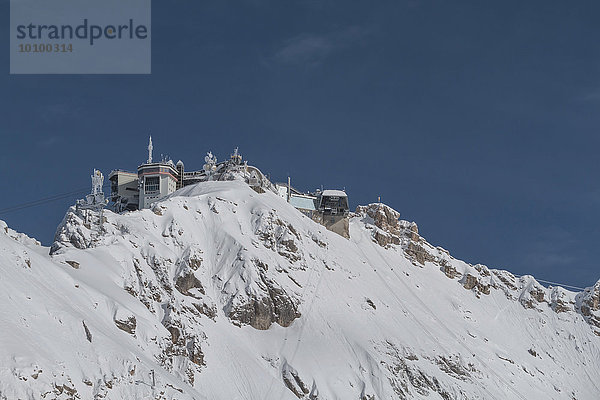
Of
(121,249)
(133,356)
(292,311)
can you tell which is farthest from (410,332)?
(133,356)

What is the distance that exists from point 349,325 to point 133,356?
54.5m

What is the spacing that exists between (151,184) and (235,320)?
196 ft

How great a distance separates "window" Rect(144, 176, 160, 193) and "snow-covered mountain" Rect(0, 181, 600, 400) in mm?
11727

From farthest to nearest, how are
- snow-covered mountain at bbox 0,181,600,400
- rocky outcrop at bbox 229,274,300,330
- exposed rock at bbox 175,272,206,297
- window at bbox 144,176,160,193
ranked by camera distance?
1. window at bbox 144,176,160,193
2. rocky outcrop at bbox 229,274,300,330
3. exposed rock at bbox 175,272,206,297
4. snow-covered mountain at bbox 0,181,600,400

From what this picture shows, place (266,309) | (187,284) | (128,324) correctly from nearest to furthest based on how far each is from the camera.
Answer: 1. (128,324)
2. (187,284)
3. (266,309)

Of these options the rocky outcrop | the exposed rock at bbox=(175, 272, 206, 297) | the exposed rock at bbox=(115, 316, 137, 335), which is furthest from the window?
the exposed rock at bbox=(115, 316, 137, 335)

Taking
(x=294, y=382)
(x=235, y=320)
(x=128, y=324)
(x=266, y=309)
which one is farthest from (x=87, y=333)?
(x=266, y=309)

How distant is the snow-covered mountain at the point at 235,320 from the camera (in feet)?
323

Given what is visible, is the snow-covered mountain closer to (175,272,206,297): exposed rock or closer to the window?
(175,272,206,297): exposed rock

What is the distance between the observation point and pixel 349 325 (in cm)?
15012

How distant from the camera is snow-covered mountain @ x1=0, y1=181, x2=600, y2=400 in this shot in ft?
323

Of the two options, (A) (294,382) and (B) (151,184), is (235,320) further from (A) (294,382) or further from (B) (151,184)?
(B) (151,184)

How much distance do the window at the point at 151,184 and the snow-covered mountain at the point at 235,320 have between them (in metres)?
11.7

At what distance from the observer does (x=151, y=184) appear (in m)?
190
